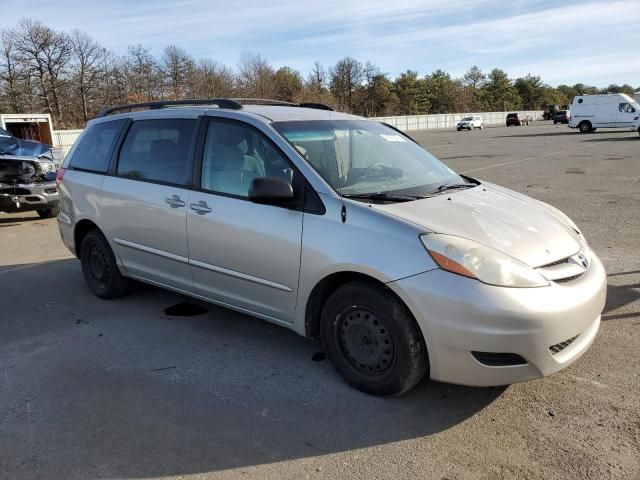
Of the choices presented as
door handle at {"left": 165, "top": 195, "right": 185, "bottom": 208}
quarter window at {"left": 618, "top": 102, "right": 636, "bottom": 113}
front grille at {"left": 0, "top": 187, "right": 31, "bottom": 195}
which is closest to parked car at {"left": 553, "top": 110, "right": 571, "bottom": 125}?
quarter window at {"left": 618, "top": 102, "right": 636, "bottom": 113}

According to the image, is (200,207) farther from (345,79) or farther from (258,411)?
(345,79)

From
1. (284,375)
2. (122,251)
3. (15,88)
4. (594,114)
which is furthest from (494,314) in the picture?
(15,88)

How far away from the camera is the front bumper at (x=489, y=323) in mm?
2828

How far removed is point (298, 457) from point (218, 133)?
2.47 m

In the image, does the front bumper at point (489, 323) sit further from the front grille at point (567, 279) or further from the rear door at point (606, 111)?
the rear door at point (606, 111)

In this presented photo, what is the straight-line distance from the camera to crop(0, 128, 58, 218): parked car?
918 cm

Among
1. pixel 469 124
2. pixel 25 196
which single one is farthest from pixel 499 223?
pixel 469 124

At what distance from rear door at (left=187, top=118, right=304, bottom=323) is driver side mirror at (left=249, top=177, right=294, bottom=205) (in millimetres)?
113

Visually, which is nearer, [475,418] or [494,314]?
[494,314]

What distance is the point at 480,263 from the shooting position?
2932mm

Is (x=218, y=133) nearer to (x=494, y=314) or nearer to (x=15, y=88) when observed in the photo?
(x=494, y=314)

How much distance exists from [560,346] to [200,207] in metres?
2.64

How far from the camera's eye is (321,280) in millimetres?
3406

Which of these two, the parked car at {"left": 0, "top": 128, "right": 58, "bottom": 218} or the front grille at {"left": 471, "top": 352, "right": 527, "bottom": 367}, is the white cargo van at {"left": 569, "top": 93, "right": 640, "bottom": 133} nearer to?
the parked car at {"left": 0, "top": 128, "right": 58, "bottom": 218}
